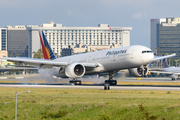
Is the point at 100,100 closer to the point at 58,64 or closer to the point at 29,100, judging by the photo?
the point at 29,100

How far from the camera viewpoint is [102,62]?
226ft

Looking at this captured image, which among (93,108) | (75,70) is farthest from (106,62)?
(93,108)

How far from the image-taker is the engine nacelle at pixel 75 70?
67125mm

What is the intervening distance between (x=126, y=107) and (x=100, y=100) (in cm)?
522

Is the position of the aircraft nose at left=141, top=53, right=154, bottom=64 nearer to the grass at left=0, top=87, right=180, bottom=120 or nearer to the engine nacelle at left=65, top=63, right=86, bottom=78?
the engine nacelle at left=65, top=63, right=86, bottom=78

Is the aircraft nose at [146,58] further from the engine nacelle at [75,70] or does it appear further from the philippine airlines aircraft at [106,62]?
the engine nacelle at [75,70]

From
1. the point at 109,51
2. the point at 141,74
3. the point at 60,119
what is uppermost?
the point at 109,51

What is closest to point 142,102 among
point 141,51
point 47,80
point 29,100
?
point 29,100

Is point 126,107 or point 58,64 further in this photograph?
point 58,64

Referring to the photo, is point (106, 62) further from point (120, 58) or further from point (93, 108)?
point (93, 108)

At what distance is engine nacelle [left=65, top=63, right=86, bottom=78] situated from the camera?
2643 inches

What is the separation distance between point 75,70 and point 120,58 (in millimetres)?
9124

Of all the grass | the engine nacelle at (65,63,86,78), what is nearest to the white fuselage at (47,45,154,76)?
the engine nacelle at (65,63,86,78)

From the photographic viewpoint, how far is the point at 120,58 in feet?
215
